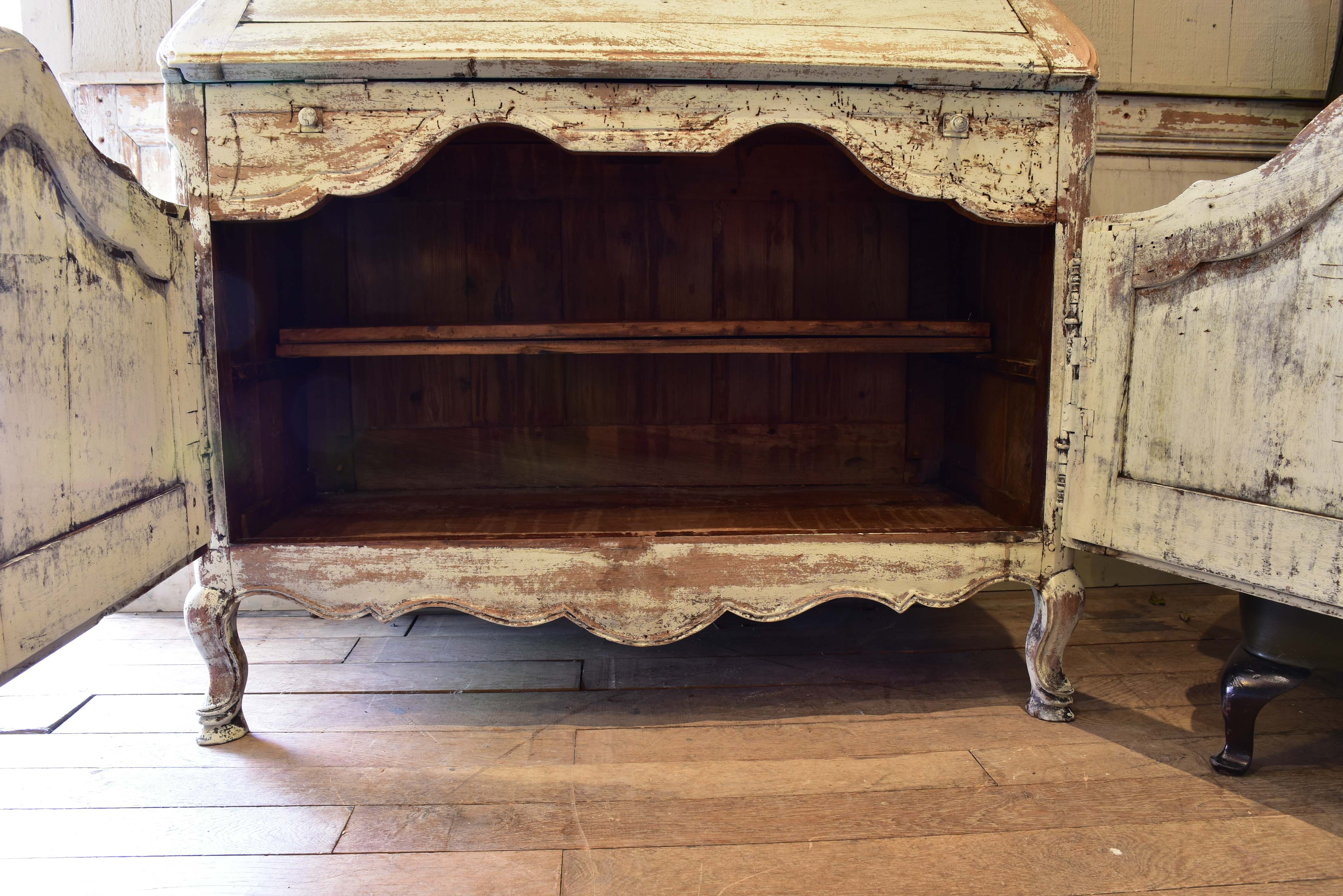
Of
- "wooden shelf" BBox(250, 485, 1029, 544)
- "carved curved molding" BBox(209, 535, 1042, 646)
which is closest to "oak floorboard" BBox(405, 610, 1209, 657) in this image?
"wooden shelf" BBox(250, 485, 1029, 544)

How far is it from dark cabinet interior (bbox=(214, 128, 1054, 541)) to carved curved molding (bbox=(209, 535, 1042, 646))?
14.0 inches

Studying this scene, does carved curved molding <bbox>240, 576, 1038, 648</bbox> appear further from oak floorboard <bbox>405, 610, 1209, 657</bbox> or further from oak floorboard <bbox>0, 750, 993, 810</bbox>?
oak floorboard <bbox>405, 610, 1209, 657</bbox>

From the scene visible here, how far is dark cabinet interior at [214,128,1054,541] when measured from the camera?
77.7 inches

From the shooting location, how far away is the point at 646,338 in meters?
1.67

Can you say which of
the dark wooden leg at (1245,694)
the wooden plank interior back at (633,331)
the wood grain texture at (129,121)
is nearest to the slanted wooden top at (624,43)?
the wooden plank interior back at (633,331)

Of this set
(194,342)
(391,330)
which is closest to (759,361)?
(391,330)

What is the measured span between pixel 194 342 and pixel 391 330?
366mm

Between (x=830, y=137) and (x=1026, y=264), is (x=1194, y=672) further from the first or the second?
(x=830, y=137)

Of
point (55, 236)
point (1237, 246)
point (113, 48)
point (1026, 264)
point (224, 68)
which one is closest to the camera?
point (55, 236)

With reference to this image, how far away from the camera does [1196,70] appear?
2.12 m

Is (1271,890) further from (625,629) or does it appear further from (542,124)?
(542,124)

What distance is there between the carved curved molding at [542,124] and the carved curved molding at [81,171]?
0.16m

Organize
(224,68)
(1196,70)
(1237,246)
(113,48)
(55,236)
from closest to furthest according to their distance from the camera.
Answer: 1. (55,236)
2. (1237,246)
3. (224,68)
4. (113,48)
5. (1196,70)

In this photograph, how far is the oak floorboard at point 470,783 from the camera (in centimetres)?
128
